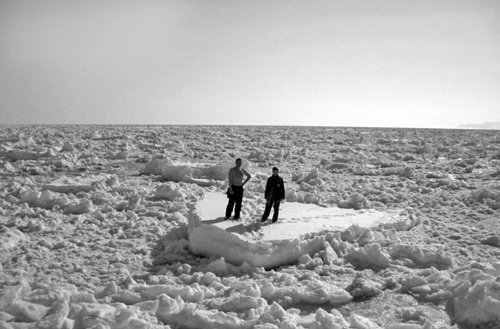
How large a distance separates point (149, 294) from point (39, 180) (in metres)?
7.32

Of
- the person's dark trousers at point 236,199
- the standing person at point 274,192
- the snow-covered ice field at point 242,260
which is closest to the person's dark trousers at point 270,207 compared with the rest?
the standing person at point 274,192

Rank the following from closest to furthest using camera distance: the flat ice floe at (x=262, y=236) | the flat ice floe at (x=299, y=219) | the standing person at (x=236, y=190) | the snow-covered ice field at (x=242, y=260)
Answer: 1. the snow-covered ice field at (x=242, y=260)
2. the flat ice floe at (x=262, y=236)
3. the flat ice floe at (x=299, y=219)
4. the standing person at (x=236, y=190)

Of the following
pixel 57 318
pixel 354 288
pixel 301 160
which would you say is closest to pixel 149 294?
pixel 57 318

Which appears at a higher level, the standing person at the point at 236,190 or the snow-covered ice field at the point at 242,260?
the standing person at the point at 236,190

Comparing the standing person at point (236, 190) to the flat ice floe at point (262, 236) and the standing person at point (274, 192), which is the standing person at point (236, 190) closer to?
the flat ice floe at point (262, 236)

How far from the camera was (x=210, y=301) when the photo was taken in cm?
421

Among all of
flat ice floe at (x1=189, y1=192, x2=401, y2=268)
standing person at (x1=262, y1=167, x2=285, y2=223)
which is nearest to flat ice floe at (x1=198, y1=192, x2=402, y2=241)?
flat ice floe at (x1=189, y1=192, x2=401, y2=268)

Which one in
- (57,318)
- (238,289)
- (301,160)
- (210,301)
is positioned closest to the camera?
(57,318)

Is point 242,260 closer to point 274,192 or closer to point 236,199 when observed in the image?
point 236,199

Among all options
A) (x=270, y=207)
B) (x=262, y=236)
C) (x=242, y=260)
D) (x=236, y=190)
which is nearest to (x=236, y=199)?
(x=236, y=190)

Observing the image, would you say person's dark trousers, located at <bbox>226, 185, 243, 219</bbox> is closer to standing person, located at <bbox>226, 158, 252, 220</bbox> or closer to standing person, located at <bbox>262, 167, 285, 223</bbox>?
standing person, located at <bbox>226, 158, 252, 220</bbox>

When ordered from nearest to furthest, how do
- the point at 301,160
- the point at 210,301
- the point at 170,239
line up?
the point at 210,301 → the point at 170,239 → the point at 301,160

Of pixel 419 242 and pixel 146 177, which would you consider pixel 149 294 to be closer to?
pixel 419 242

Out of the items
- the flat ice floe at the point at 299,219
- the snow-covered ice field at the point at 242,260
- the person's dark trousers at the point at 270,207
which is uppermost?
the person's dark trousers at the point at 270,207
